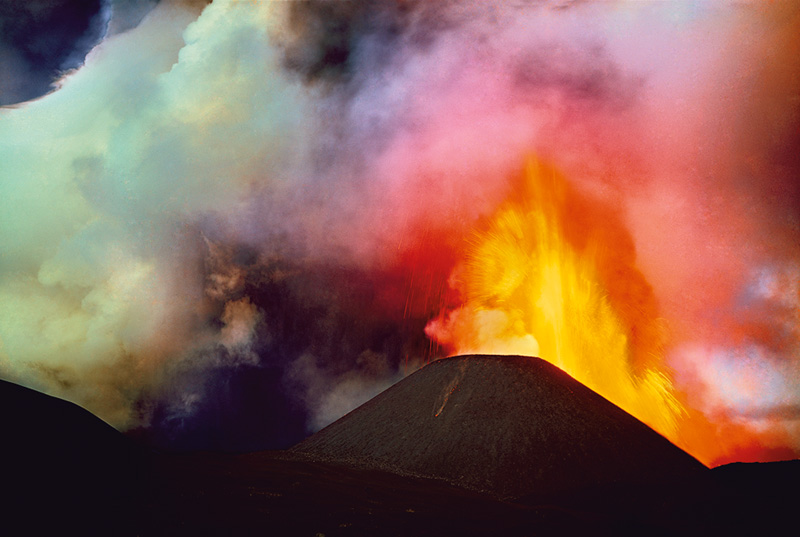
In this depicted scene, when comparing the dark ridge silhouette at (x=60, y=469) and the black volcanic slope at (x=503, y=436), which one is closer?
the dark ridge silhouette at (x=60, y=469)

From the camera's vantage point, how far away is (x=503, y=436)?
53.4 metres

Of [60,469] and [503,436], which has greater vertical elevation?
[503,436]

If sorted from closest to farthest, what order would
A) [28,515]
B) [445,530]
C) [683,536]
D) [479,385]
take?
[28,515], [445,530], [683,536], [479,385]

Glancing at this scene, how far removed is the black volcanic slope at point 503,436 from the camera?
158ft

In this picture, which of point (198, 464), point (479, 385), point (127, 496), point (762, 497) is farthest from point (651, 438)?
point (127, 496)

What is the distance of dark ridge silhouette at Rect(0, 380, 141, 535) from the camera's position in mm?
18297

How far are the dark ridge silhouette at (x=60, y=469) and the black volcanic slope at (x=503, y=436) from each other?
2887cm

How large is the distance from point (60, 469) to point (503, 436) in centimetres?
4044

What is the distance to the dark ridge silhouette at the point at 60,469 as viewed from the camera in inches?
720

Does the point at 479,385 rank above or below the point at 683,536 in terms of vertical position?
above

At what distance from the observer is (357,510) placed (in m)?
26.3

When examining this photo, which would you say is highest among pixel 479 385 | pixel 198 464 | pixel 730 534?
pixel 479 385

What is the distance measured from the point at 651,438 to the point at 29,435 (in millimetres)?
54357

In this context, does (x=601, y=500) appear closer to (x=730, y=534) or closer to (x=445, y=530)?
(x=730, y=534)
